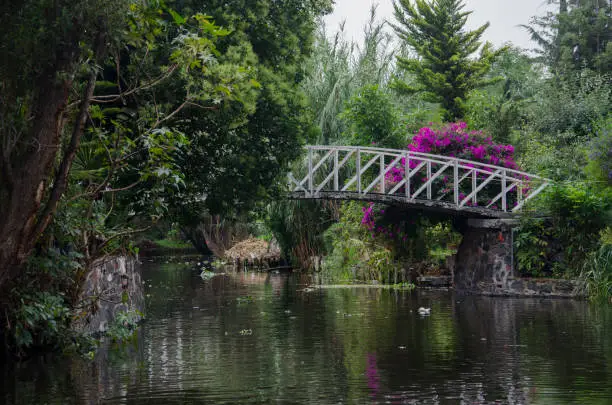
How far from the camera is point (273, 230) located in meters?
32.6

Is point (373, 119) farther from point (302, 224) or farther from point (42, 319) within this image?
point (42, 319)

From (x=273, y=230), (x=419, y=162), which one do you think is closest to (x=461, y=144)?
(x=419, y=162)

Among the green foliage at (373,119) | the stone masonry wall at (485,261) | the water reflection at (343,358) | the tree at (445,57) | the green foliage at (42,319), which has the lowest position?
the water reflection at (343,358)

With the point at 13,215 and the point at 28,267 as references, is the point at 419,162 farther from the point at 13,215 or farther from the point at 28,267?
the point at 13,215

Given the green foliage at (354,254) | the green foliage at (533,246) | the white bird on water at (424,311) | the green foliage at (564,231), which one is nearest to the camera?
the white bird on water at (424,311)

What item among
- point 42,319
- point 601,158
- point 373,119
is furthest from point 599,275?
point 42,319

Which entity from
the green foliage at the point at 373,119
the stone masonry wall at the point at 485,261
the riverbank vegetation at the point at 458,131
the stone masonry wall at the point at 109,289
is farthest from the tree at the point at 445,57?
the stone masonry wall at the point at 109,289

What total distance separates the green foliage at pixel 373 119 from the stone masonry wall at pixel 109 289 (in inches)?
513

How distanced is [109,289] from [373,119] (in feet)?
53.0

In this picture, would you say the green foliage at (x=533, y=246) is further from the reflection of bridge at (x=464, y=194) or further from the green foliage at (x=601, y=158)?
Answer: the green foliage at (x=601, y=158)

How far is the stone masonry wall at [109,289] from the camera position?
45.0 feet

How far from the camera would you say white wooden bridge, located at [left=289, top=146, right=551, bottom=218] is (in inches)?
932

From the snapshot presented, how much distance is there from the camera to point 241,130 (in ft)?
56.6

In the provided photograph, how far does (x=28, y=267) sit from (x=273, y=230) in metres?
22.0
